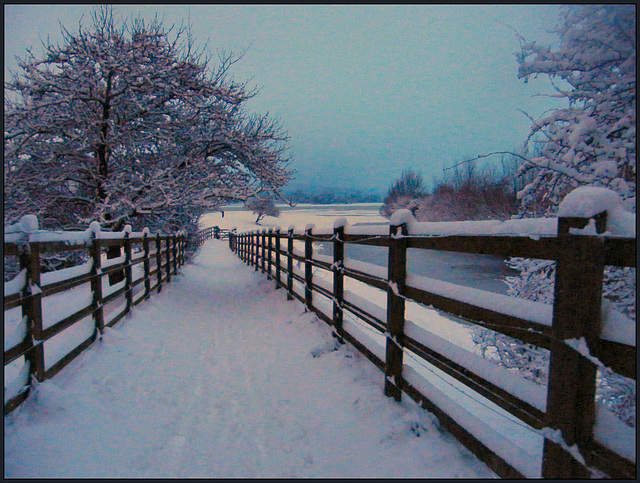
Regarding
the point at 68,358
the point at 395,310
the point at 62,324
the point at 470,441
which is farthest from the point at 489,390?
the point at 68,358

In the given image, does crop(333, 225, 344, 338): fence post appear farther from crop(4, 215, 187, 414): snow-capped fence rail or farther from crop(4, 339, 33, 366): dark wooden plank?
crop(4, 339, 33, 366): dark wooden plank

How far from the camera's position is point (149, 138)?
9016mm

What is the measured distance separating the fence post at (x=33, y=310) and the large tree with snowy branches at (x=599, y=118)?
4.72 m

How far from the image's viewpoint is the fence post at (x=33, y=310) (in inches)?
114

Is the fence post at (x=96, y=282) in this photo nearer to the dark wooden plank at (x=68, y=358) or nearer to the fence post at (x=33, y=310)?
the dark wooden plank at (x=68, y=358)

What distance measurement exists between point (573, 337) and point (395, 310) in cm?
169

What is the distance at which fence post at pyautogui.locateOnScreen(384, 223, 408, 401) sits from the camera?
122 inches

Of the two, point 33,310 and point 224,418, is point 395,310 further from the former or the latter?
point 33,310

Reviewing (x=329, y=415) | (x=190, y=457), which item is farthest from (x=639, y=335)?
(x=190, y=457)

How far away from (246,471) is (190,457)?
1.66ft

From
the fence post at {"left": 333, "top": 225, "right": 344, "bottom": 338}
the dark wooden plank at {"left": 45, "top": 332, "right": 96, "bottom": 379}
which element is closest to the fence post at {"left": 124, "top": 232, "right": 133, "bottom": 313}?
the dark wooden plank at {"left": 45, "top": 332, "right": 96, "bottom": 379}

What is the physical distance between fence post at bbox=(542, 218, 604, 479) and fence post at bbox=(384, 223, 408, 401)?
1504 millimetres

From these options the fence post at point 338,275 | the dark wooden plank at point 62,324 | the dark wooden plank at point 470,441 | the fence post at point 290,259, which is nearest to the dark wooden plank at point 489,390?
the dark wooden plank at point 470,441

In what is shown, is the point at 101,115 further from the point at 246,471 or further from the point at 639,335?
the point at 639,335
